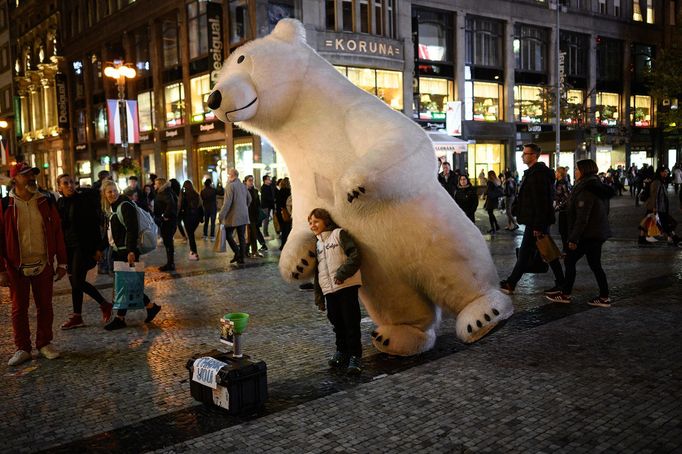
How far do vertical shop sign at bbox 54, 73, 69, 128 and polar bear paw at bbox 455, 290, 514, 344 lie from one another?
46.2 metres

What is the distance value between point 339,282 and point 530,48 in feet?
122

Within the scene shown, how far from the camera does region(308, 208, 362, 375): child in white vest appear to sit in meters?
4.58

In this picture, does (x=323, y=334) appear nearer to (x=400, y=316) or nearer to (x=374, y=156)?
(x=400, y=316)

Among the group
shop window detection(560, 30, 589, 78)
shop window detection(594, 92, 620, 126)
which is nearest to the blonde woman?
shop window detection(560, 30, 589, 78)

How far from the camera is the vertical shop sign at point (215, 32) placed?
28.6m

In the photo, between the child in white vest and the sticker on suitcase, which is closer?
the sticker on suitcase

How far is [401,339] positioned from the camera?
504cm

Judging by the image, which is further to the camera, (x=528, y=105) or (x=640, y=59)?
(x=640, y=59)

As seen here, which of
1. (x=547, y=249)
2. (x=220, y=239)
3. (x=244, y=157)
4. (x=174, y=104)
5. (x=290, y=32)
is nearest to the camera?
(x=290, y=32)

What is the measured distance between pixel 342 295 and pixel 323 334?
1.54 metres

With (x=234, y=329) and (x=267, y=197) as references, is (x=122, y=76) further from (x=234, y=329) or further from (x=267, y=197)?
(x=234, y=329)

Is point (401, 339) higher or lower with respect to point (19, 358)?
higher

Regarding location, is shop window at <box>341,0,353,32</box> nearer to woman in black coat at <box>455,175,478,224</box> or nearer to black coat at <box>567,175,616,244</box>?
woman in black coat at <box>455,175,478,224</box>

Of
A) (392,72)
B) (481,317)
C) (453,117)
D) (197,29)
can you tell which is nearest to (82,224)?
(481,317)
